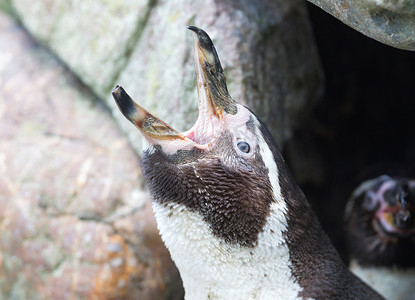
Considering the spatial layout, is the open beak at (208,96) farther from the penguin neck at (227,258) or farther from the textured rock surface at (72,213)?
the textured rock surface at (72,213)

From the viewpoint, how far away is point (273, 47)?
327 centimetres

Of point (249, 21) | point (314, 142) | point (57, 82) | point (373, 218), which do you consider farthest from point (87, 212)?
point (314, 142)

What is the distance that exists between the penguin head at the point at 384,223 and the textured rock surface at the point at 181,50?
0.73 meters

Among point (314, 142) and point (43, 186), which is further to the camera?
point (314, 142)

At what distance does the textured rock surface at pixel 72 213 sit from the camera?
3154mm

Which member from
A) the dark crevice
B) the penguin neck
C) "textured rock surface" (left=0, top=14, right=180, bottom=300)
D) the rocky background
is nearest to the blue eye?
the penguin neck

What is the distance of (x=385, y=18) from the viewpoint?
1913mm

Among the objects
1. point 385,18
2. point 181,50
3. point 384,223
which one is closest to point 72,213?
point 181,50

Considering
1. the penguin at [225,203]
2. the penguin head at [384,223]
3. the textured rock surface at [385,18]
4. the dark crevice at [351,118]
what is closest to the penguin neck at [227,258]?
the penguin at [225,203]

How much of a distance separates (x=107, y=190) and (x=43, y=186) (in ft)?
1.30

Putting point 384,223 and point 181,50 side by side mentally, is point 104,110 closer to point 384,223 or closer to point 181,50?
point 181,50

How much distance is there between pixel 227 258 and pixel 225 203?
24cm

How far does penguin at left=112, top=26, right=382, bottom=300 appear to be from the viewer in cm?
215

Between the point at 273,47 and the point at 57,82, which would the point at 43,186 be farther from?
the point at 273,47
